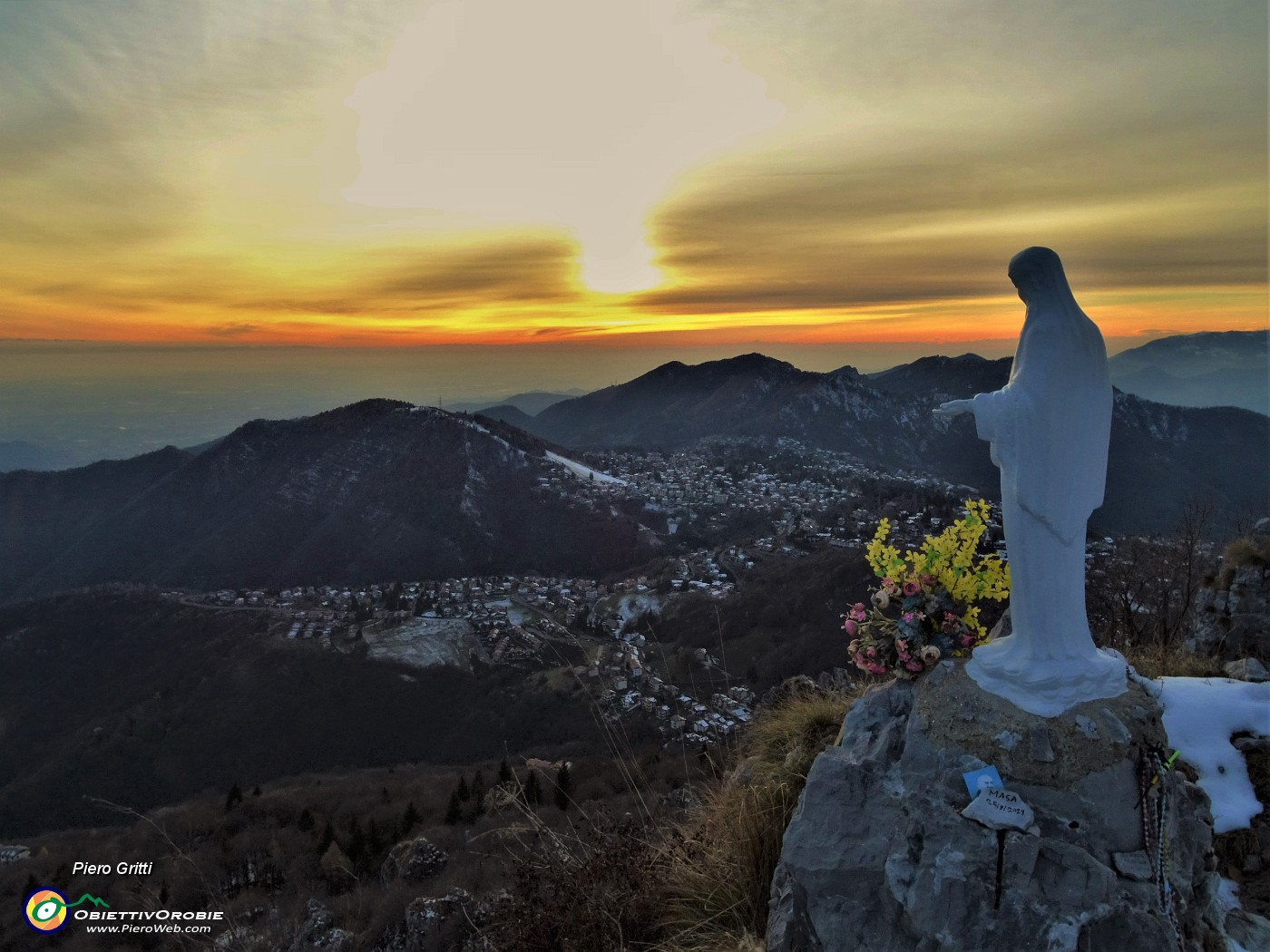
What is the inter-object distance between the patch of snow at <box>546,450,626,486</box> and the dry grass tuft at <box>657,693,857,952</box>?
3880 inches

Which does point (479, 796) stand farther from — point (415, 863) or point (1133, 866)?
point (1133, 866)

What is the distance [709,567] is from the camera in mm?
65750

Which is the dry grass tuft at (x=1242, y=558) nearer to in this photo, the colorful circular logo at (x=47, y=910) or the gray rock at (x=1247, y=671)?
the gray rock at (x=1247, y=671)

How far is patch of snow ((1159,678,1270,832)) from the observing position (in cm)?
611

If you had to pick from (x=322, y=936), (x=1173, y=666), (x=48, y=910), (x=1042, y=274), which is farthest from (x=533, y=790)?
(x=1042, y=274)

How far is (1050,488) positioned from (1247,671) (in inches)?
254

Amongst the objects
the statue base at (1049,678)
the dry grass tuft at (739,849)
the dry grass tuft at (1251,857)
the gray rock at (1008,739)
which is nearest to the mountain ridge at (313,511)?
the dry grass tuft at (739,849)

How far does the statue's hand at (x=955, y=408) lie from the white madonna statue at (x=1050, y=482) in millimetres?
28

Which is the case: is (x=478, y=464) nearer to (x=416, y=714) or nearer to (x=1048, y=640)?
(x=416, y=714)

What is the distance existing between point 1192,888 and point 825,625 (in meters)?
40.1

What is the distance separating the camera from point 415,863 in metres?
16.4

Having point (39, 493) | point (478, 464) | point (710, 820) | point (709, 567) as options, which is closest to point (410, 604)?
point (709, 567)

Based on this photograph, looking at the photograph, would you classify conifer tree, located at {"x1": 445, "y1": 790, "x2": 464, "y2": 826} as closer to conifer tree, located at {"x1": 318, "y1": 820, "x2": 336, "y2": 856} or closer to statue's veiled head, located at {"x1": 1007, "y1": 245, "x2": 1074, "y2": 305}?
conifer tree, located at {"x1": 318, "y1": 820, "x2": 336, "y2": 856}

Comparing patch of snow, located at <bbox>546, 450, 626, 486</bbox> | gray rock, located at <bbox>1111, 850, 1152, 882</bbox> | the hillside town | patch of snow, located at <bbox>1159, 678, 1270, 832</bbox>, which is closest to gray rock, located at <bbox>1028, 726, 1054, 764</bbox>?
gray rock, located at <bbox>1111, 850, 1152, 882</bbox>
